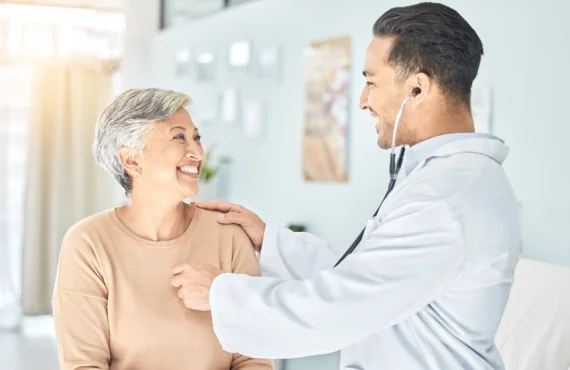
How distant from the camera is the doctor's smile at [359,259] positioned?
151 cm

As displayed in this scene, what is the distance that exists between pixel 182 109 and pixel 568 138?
1557 millimetres

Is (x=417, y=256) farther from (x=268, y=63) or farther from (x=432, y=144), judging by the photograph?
(x=268, y=63)

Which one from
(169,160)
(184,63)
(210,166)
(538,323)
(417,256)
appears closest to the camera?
(417,256)

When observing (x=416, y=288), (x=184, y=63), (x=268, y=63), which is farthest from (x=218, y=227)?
(x=184, y=63)

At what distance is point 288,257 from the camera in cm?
215

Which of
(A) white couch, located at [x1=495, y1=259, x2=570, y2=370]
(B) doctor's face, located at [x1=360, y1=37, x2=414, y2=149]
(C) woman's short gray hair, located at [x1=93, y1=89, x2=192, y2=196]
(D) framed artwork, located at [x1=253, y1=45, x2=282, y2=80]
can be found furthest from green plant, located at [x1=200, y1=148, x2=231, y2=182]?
(B) doctor's face, located at [x1=360, y1=37, x2=414, y2=149]

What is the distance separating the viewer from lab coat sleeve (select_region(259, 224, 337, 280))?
7.02ft

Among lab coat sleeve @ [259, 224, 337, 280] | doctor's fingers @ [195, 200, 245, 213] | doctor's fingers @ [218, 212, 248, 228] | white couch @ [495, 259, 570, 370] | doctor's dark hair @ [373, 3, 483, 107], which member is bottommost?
white couch @ [495, 259, 570, 370]

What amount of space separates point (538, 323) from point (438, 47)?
1.19 m

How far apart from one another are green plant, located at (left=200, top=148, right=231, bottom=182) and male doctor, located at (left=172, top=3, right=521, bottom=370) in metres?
3.65

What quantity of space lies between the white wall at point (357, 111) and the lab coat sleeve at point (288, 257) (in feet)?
1.24

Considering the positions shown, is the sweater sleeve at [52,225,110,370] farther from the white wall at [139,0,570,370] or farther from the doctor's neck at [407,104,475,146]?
the doctor's neck at [407,104,475,146]

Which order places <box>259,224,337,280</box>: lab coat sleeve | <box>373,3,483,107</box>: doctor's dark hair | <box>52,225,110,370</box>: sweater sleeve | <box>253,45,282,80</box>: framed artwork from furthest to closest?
<box>253,45,282,80</box>: framed artwork
<box>259,224,337,280</box>: lab coat sleeve
<box>52,225,110,370</box>: sweater sleeve
<box>373,3,483,107</box>: doctor's dark hair

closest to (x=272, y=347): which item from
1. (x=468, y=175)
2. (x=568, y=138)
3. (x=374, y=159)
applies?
(x=468, y=175)
